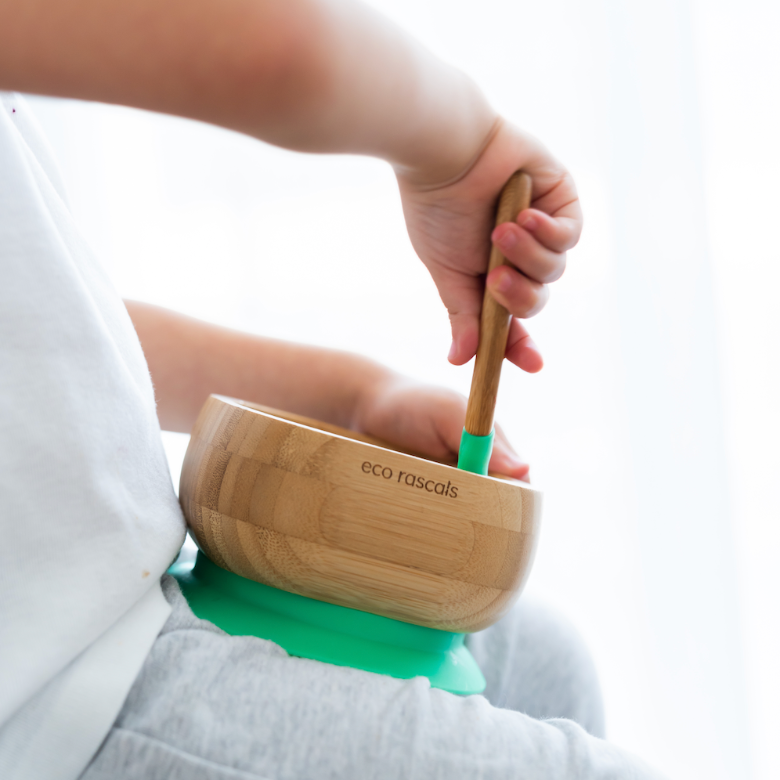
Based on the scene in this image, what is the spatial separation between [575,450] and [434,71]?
3.01 ft

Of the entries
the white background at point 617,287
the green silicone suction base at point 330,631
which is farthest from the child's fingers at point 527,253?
the white background at point 617,287

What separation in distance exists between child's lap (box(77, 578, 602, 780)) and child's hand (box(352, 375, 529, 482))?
0.20 meters

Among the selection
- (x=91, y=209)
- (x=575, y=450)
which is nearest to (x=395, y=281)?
(x=575, y=450)

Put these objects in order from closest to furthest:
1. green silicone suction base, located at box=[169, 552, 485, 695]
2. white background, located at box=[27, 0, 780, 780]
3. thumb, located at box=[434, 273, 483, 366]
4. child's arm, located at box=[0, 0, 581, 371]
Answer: child's arm, located at box=[0, 0, 581, 371] < green silicone suction base, located at box=[169, 552, 485, 695] < thumb, located at box=[434, 273, 483, 366] < white background, located at box=[27, 0, 780, 780]

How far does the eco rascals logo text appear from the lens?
32 centimetres

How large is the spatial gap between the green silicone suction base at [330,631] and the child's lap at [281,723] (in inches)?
0.6

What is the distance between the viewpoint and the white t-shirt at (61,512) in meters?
0.28

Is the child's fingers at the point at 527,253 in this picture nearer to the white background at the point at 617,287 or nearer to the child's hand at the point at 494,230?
the child's hand at the point at 494,230

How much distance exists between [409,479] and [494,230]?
0.54ft

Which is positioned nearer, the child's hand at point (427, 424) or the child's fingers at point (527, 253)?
the child's fingers at point (527, 253)

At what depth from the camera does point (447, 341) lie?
112 cm

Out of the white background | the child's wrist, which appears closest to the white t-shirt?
the child's wrist

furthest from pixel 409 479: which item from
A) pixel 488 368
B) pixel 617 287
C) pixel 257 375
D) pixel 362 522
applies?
pixel 617 287

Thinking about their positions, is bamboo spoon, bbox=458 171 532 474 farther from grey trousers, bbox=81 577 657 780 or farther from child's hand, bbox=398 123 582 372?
grey trousers, bbox=81 577 657 780
